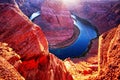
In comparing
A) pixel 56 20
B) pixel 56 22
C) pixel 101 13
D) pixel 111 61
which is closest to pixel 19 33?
pixel 111 61

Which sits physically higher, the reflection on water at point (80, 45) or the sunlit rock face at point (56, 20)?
the sunlit rock face at point (56, 20)

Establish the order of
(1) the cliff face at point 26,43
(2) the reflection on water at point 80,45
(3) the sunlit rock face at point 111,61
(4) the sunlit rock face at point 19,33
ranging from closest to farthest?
(3) the sunlit rock face at point 111,61 < (1) the cliff face at point 26,43 < (4) the sunlit rock face at point 19,33 < (2) the reflection on water at point 80,45

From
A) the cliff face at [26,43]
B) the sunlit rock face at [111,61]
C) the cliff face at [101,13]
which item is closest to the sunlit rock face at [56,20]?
the cliff face at [101,13]

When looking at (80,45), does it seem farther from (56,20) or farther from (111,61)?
(111,61)

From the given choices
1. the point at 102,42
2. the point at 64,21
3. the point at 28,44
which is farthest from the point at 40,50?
the point at 64,21

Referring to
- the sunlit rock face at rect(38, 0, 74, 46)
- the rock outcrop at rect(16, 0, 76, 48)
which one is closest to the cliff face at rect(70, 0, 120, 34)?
the rock outcrop at rect(16, 0, 76, 48)

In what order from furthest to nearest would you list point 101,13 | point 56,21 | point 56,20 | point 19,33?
point 101,13 → point 56,21 → point 56,20 → point 19,33

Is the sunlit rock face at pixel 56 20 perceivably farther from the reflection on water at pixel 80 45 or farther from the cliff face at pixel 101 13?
the cliff face at pixel 101 13

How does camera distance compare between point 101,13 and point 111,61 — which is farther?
point 101,13

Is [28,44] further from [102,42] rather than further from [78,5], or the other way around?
[78,5]
